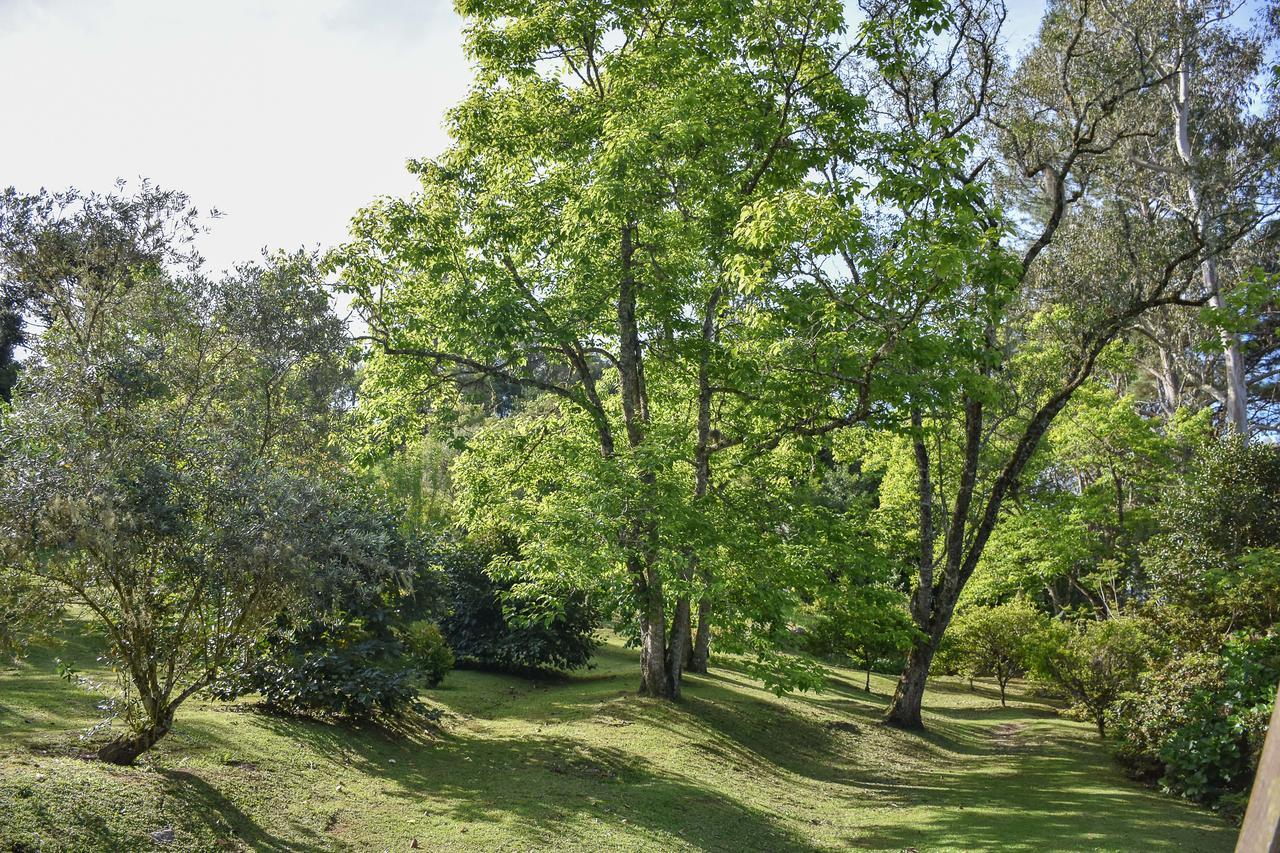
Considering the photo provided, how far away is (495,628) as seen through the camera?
17.5m

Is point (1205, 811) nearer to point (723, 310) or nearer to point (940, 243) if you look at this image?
point (940, 243)

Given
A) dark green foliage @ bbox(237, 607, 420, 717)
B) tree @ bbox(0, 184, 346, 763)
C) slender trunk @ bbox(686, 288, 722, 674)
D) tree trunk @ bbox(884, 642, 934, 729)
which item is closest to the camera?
tree @ bbox(0, 184, 346, 763)

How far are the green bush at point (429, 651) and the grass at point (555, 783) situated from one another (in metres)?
0.54

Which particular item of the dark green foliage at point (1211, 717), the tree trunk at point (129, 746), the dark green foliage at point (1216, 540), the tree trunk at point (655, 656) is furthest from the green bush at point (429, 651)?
the dark green foliage at point (1216, 540)

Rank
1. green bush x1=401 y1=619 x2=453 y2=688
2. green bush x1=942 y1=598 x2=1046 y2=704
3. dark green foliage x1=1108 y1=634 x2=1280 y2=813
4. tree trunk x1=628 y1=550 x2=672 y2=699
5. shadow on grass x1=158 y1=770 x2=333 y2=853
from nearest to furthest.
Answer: shadow on grass x1=158 y1=770 x2=333 y2=853 → dark green foliage x1=1108 y1=634 x2=1280 y2=813 → green bush x1=401 y1=619 x2=453 y2=688 → tree trunk x1=628 y1=550 x2=672 y2=699 → green bush x1=942 y1=598 x2=1046 y2=704

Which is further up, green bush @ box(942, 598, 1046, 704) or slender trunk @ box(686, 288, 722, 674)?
slender trunk @ box(686, 288, 722, 674)

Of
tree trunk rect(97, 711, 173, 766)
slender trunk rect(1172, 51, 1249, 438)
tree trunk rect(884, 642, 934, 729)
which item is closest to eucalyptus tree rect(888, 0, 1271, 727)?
tree trunk rect(884, 642, 934, 729)

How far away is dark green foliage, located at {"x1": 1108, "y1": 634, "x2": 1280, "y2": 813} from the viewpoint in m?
11.1

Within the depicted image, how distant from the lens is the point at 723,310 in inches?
601

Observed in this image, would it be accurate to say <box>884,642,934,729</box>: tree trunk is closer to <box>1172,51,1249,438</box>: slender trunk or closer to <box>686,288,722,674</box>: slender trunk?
<box>686,288,722,674</box>: slender trunk

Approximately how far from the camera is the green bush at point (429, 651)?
14.4 metres

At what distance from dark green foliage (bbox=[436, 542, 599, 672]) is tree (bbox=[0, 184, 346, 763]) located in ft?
26.3

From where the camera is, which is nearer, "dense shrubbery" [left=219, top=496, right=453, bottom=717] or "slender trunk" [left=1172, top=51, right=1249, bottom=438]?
"dense shrubbery" [left=219, top=496, right=453, bottom=717]

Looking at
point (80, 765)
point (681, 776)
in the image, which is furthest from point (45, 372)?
point (681, 776)
